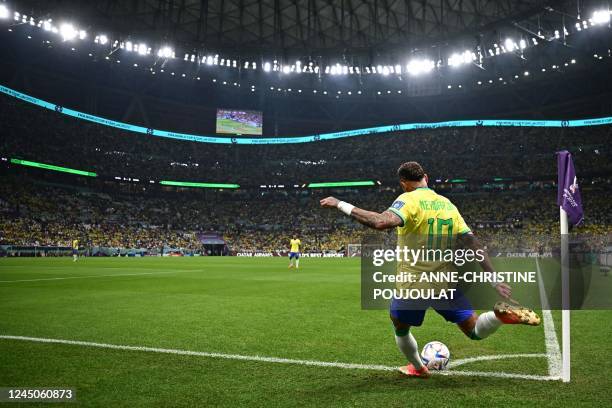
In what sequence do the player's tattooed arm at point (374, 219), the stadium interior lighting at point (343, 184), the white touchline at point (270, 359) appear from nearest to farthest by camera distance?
1. the player's tattooed arm at point (374, 219)
2. the white touchline at point (270, 359)
3. the stadium interior lighting at point (343, 184)

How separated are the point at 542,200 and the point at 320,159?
31.4m

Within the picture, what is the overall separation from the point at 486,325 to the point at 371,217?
1681mm

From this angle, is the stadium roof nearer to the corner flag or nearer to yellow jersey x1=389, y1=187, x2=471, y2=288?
the corner flag

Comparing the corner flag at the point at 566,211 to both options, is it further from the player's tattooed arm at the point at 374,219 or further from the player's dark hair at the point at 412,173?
the player's tattooed arm at the point at 374,219

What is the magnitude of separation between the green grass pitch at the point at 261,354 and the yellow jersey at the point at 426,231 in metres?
1.20

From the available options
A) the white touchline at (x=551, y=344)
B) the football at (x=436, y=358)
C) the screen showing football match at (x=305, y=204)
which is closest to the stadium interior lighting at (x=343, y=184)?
the screen showing football match at (x=305, y=204)

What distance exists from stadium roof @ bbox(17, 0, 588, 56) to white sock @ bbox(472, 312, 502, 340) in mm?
43432

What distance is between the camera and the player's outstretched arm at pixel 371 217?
4.07 m

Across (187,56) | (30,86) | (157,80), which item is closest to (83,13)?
(187,56)

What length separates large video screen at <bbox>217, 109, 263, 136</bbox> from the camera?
70750 millimetres

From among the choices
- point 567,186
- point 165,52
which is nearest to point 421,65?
point 165,52

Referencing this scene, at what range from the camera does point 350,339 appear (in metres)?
7.29

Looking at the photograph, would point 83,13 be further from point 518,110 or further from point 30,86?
point 518,110

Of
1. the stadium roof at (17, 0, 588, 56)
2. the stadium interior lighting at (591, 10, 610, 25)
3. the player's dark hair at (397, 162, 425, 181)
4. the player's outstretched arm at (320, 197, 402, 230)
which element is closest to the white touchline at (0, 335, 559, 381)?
the player's outstretched arm at (320, 197, 402, 230)
